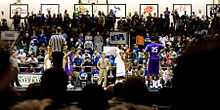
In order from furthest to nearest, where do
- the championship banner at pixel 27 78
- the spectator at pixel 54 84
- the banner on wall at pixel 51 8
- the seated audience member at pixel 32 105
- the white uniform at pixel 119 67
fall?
1. the banner on wall at pixel 51 8
2. the white uniform at pixel 119 67
3. the championship banner at pixel 27 78
4. the spectator at pixel 54 84
5. the seated audience member at pixel 32 105

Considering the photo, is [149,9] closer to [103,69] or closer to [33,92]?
[103,69]

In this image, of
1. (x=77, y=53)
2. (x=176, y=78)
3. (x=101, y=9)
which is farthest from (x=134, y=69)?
(x=176, y=78)

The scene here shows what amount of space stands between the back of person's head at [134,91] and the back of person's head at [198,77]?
1984 millimetres

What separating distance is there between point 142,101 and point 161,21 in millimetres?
24905

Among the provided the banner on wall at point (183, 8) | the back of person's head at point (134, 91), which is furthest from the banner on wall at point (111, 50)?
the back of person's head at point (134, 91)

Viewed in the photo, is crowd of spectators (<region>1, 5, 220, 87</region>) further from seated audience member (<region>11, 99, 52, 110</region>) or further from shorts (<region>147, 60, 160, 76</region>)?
seated audience member (<region>11, 99, 52, 110</region>)

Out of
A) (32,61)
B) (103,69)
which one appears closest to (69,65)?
(103,69)

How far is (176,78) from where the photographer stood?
46.1 inches

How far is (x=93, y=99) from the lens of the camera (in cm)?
299

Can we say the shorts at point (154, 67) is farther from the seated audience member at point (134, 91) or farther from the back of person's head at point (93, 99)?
the back of person's head at point (93, 99)

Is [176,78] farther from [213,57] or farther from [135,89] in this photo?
[135,89]

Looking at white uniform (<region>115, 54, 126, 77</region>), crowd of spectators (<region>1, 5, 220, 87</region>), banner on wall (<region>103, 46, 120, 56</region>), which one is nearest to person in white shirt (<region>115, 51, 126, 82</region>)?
white uniform (<region>115, 54, 126, 77</region>)

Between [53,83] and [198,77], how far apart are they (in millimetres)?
2143

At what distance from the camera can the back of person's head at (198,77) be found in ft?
3.71
